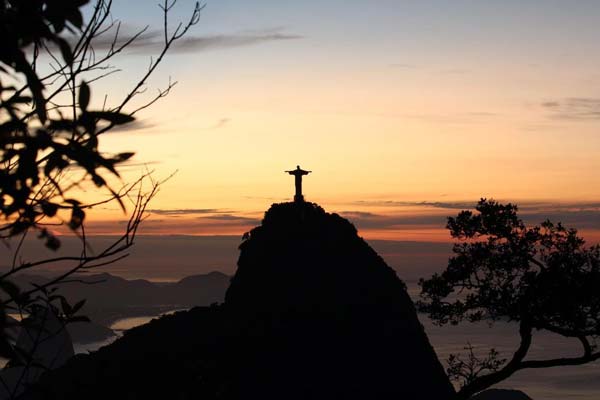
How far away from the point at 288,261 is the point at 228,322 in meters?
4.90

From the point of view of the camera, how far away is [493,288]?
2702 cm

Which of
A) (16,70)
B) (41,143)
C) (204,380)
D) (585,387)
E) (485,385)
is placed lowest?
(585,387)

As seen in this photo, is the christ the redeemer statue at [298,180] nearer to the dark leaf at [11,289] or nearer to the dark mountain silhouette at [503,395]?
the dark leaf at [11,289]

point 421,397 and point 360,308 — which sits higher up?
point 360,308

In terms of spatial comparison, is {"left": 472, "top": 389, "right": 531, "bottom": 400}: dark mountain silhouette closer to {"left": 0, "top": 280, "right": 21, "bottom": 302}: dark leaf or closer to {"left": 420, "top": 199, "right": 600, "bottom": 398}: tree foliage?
{"left": 420, "top": 199, "right": 600, "bottom": 398}: tree foliage

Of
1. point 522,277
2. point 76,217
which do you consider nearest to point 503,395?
point 522,277

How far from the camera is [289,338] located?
24.2 meters

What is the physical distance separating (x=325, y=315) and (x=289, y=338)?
1.67m

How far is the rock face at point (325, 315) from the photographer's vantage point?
23625mm

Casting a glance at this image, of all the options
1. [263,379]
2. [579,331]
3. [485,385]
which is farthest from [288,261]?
[579,331]

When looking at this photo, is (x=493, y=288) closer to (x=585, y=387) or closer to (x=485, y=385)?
(x=485, y=385)

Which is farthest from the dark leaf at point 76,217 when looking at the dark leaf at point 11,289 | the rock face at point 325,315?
the rock face at point 325,315

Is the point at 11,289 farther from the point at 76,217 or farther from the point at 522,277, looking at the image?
the point at 522,277

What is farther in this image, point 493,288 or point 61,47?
point 493,288
